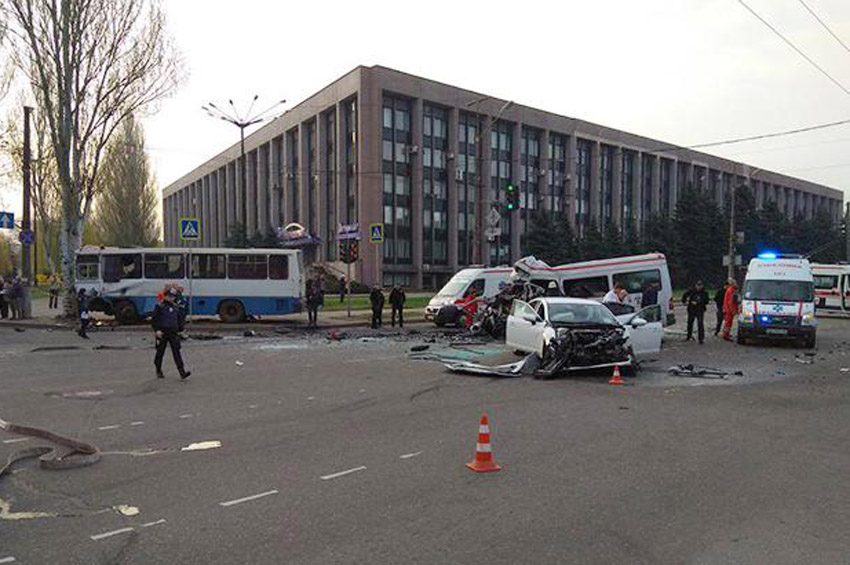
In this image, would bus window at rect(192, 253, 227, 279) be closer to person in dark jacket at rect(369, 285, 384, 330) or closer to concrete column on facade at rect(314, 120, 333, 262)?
person in dark jacket at rect(369, 285, 384, 330)

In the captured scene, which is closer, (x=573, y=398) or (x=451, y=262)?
(x=573, y=398)

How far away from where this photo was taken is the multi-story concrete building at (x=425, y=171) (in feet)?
182

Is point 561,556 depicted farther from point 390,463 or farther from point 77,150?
point 77,150

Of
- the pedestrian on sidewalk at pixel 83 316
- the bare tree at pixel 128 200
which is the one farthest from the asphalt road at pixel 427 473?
the bare tree at pixel 128 200

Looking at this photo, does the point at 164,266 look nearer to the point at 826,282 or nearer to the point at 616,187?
the point at 826,282

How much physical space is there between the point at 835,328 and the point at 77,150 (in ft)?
90.7

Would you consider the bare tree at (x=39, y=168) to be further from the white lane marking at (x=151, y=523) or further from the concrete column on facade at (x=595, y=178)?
the concrete column on facade at (x=595, y=178)

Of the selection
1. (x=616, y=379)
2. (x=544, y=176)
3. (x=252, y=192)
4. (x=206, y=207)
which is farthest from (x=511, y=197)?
(x=206, y=207)

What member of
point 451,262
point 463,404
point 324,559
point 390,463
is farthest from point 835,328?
point 451,262

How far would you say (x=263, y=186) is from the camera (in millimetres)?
76500

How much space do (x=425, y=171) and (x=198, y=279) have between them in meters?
37.9

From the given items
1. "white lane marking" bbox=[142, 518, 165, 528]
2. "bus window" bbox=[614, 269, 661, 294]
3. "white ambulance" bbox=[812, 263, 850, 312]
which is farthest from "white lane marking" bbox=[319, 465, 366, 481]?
"white ambulance" bbox=[812, 263, 850, 312]

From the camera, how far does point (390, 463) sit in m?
6.14

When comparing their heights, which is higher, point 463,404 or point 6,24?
point 6,24
